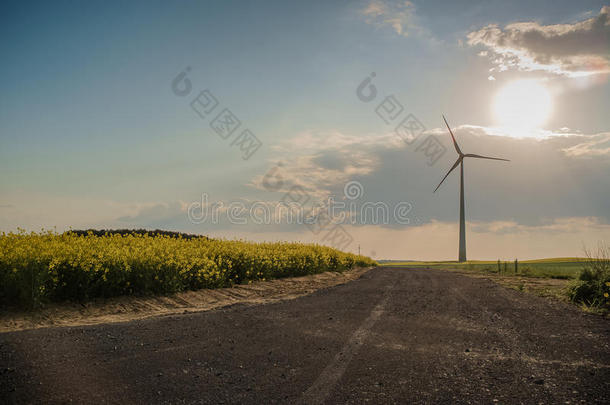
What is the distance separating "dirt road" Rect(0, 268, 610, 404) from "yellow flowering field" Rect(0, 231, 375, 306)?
101 inches

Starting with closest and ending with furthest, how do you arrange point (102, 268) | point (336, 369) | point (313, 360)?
point (336, 369) → point (313, 360) → point (102, 268)

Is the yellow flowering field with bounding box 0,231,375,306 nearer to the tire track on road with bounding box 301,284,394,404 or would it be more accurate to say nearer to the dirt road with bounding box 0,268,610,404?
the dirt road with bounding box 0,268,610,404

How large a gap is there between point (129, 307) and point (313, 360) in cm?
624

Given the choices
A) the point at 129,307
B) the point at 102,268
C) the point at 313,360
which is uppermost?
the point at 102,268

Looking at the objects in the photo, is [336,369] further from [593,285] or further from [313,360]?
[593,285]

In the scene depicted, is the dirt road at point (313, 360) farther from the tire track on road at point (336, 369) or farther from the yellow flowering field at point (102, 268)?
the yellow flowering field at point (102, 268)

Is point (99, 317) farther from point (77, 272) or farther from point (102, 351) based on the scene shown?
point (102, 351)

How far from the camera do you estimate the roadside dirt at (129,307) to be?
25.9 ft

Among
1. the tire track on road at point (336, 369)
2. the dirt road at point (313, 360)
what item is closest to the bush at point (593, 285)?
the dirt road at point (313, 360)

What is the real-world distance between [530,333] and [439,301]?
402cm

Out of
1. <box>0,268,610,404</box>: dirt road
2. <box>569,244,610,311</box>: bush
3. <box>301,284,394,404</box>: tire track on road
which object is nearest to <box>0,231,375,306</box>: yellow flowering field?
<box>0,268,610,404</box>: dirt road

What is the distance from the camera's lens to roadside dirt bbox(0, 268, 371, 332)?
7.89m

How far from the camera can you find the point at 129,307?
9.54 meters

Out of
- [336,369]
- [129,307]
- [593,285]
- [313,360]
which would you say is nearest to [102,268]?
[129,307]
